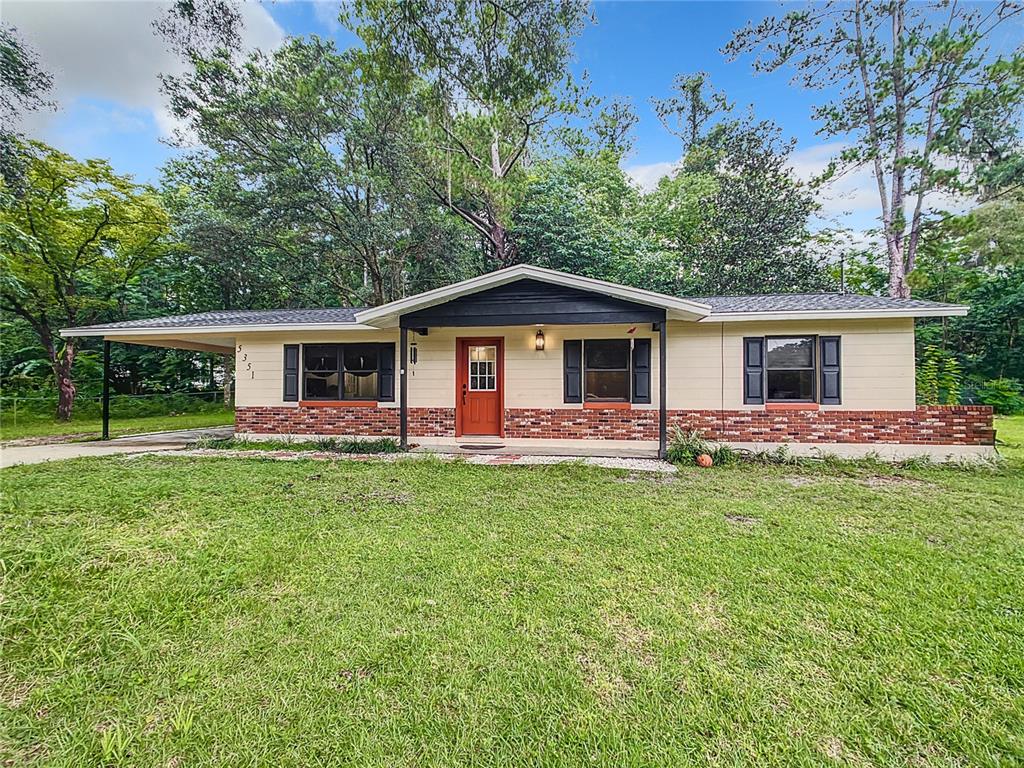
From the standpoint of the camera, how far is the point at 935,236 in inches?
533

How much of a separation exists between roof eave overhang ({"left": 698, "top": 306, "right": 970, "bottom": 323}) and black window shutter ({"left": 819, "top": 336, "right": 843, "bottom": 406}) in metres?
0.56

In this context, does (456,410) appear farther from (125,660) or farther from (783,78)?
(783,78)

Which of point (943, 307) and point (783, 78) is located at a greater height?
point (783, 78)

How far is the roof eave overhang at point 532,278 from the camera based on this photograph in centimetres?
702

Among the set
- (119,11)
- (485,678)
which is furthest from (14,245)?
(485,678)

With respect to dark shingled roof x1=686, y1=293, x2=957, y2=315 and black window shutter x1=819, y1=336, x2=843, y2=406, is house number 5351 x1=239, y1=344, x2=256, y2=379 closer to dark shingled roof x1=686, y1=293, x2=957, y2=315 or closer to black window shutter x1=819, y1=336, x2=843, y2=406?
dark shingled roof x1=686, y1=293, x2=957, y2=315

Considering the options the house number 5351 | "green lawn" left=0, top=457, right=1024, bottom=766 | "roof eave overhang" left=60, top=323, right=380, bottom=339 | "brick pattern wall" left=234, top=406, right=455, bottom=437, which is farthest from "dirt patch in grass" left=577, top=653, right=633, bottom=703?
the house number 5351

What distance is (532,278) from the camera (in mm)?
7504

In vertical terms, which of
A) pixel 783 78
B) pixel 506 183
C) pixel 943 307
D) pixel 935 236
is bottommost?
pixel 943 307

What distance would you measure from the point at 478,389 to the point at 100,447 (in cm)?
743

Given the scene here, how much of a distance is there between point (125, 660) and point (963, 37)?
63.2 feet

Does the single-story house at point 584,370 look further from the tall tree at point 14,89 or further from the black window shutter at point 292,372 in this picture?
the tall tree at point 14,89

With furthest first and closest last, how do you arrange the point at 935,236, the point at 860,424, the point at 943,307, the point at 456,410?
1. the point at 935,236
2. the point at 456,410
3. the point at 860,424
4. the point at 943,307

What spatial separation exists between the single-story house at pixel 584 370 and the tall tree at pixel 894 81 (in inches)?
323
